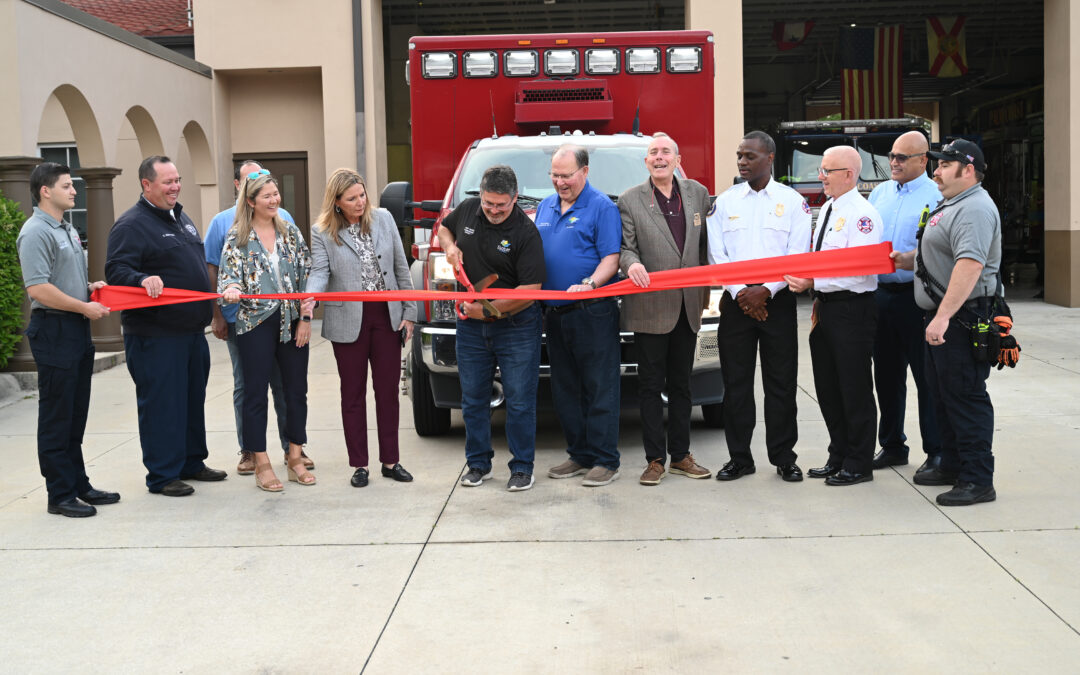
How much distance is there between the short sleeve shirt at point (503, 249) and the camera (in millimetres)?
6238

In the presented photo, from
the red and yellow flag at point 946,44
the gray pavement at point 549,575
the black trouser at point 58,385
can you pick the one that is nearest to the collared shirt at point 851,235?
the gray pavement at point 549,575

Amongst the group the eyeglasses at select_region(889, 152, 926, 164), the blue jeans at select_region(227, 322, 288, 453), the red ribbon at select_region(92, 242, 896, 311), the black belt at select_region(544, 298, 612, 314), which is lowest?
the blue jeans at select_region(227, 322, 288, 453)

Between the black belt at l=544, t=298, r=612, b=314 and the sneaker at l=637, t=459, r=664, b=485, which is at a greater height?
the black belt at l=544, t=298, r=612, b=314

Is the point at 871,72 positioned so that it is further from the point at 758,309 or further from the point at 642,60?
the point at 758,309

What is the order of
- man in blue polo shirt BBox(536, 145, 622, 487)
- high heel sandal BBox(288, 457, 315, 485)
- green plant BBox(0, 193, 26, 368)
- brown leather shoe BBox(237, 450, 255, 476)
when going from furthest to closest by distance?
green plant BBox(0, 193, 26, 368), brown leather shoe BBox(237, 450, 255, 476), high heel sandal BBox(288, 457, 315, 485), man in blue polo shirt BBox(536, 145, 622, 487)

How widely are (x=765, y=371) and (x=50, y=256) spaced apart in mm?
3976

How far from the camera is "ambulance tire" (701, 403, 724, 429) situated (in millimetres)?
7965

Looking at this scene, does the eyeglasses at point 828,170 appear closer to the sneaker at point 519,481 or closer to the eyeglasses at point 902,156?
the eyeglasses at point 902,156

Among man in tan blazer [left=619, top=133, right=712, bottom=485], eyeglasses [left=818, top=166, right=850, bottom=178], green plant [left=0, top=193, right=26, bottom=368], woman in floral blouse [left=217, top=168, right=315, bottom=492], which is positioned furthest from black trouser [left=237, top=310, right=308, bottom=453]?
green plant [left=0, top=193, right=26, bottom=368]

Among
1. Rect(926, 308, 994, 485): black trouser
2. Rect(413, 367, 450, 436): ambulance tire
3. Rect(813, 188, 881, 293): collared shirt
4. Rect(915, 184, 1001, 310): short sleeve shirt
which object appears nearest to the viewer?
Rect(915, 184, 1001, 310): short sleeve shirt

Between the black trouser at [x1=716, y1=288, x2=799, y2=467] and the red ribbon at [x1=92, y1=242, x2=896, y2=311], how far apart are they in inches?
9.5

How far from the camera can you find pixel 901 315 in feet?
21.2

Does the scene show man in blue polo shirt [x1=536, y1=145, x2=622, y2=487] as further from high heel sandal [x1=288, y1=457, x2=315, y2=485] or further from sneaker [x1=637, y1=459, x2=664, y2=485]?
high heel sandal [x1=288, y1=457, x2=315, y2=485]

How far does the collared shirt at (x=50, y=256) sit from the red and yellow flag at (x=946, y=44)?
1993 centimetres
